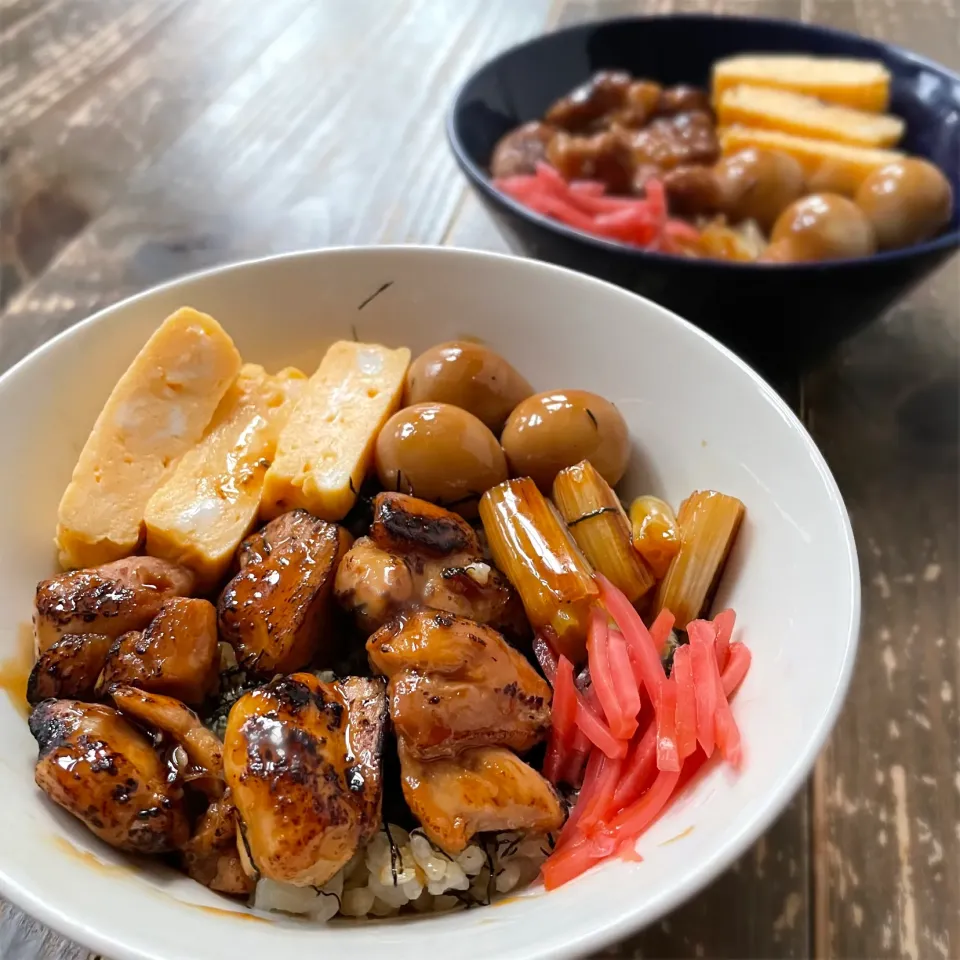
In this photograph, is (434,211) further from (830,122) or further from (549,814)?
(549,814)

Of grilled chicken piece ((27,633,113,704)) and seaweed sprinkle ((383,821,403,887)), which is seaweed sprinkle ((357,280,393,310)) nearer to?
grilled chicken piece ((27,633,113,704))

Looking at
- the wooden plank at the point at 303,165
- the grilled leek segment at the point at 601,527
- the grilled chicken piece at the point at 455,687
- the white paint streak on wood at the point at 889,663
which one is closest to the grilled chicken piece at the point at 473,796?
the grilled chicken piece at the point at 455,687

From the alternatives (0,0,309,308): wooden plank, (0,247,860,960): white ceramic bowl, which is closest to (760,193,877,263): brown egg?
(0,247,860,960): white ceramic bowl

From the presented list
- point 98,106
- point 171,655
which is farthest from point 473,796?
point 98,106

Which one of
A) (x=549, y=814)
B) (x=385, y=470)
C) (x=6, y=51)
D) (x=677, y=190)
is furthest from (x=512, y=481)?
(x=6, y=51)

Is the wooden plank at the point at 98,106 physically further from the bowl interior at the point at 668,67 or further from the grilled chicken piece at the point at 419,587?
the grilled chicken piece at the point at 419,587

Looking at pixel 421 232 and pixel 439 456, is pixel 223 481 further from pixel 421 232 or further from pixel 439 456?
pixel 421 232
